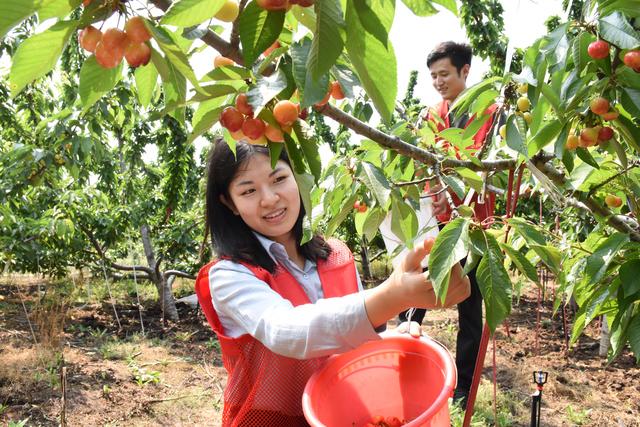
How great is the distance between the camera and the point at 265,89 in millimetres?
561

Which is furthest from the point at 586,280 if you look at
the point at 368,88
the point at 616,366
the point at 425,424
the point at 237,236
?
the point at 616,366

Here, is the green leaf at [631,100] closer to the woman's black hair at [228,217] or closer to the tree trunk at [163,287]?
the woman's black hair at [228,217]

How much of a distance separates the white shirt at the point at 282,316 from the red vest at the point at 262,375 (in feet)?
0.12

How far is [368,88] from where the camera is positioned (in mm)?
488

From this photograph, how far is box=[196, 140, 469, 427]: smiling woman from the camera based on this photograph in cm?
102

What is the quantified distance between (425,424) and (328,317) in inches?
9.8

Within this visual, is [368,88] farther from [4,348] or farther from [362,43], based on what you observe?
[4,348]

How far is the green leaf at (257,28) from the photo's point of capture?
1.57ft

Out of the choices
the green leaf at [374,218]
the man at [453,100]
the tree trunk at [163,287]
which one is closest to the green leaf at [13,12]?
the green leaf at [374,218]

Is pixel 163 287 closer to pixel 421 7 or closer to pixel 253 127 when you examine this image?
pixel 253 127

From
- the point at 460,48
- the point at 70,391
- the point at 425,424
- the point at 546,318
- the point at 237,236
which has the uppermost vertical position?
the point at 460,48

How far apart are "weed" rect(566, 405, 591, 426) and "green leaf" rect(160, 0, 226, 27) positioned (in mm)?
2941

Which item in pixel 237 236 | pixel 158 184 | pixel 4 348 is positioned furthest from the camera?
pixel 158 184

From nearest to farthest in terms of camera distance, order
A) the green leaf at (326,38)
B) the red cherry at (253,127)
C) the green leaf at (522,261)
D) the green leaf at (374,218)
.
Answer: the green leaf at (326,38)
the red cherry at (253,127)
the green leaf at (522,261)
the green leaf at (374,218)
